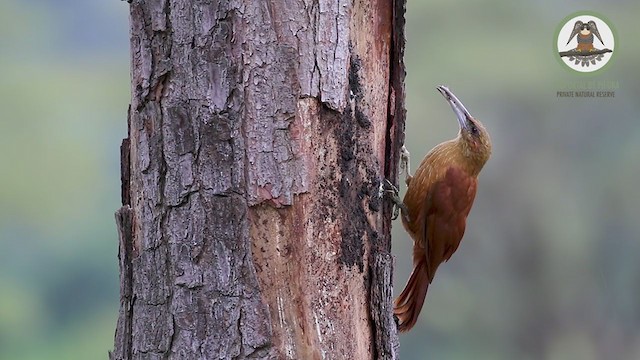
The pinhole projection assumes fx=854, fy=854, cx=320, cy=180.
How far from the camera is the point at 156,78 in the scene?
5.73ft

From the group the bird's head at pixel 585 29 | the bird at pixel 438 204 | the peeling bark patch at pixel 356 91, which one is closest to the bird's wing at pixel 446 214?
the bird at pixel 438 204

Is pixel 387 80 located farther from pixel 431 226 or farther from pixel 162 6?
pixel 431 226

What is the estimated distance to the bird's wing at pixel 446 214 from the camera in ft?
9.17

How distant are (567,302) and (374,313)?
6.53 ft

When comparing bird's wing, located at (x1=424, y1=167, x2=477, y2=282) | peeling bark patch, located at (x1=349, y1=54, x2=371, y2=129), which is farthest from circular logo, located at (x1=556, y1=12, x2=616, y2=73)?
peeling bark patch, located at (x1=349, y1=54, x2=371, y2=129)


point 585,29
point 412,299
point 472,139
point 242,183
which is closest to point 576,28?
point 585,29

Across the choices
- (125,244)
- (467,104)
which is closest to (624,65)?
(467,104)

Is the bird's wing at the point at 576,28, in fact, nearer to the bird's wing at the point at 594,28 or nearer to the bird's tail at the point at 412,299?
the bird's wing at the point at 594,28

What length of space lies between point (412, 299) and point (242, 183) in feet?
3.89

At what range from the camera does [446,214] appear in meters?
2.81

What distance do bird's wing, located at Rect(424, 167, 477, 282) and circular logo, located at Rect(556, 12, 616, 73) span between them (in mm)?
1061

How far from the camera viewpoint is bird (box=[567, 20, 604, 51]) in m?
3.55

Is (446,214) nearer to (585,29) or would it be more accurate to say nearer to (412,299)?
(412,299)

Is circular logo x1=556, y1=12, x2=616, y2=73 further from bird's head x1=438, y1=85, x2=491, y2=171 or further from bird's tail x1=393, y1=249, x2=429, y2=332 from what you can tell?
bird's tail x1=393, y1=249, x2=429, y2=332
